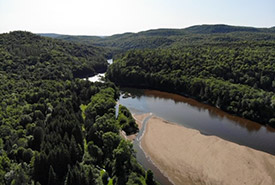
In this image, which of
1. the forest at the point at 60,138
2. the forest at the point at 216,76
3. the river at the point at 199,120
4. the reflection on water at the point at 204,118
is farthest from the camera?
the forest at the point at 216,76

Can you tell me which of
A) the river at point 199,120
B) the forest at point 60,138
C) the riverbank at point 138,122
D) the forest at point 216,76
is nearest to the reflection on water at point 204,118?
the river at point 199,120

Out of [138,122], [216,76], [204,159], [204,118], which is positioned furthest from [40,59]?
[204,159]

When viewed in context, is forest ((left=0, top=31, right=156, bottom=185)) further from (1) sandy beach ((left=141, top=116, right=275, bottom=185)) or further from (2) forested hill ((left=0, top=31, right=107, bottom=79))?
(1) sandy beach ((left=141, top=116, right=275, bottom=185))

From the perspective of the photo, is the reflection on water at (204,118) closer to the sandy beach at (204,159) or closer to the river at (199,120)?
the river at (199,120)

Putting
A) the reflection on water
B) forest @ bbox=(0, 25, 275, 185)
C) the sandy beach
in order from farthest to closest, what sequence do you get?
the reflection on water → the sandy beach → forest @ bbox=(0, 25, 275, 185)

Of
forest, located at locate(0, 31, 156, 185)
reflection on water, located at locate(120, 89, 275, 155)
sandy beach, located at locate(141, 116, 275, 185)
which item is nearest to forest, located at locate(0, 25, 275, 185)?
forest, located at locate(0, 31, 156, 185)

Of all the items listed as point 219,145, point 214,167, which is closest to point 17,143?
point 214,167
